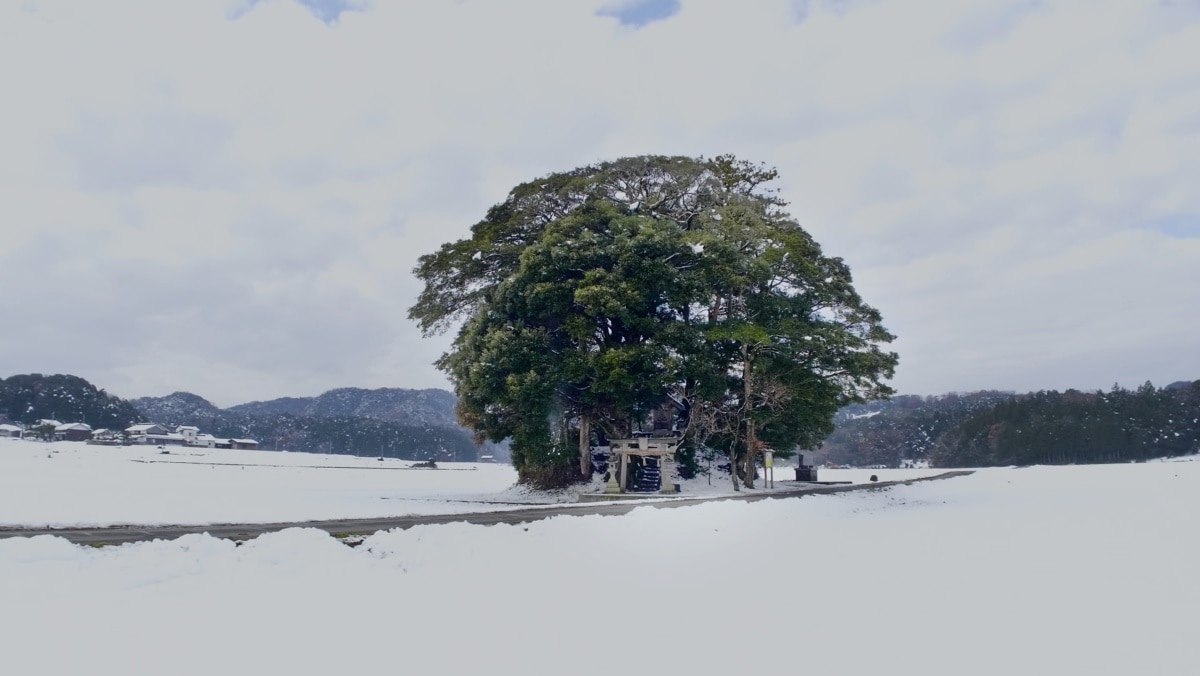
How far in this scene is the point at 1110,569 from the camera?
9.84 meters

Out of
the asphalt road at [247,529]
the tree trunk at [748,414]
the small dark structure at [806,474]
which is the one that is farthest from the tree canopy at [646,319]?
the asphalt road at [247,529]

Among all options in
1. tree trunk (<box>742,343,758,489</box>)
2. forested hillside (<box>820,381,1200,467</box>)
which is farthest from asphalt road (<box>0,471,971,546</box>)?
forested hillside (<box>820,381,1200,467</box>)

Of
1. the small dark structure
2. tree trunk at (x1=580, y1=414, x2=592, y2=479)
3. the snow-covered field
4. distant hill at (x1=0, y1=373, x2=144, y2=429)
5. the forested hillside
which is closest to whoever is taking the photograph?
the snow-covered field

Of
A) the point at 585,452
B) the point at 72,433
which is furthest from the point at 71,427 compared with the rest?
the point at 585,452

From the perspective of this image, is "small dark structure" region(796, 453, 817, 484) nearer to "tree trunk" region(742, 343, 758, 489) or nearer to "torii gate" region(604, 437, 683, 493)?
"tree trunk" region(742, 343, 758, 489)

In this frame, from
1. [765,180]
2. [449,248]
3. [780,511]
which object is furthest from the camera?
[765,180]

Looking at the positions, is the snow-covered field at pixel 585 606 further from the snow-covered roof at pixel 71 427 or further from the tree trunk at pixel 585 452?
the snow-covered roof at pixel 71 427

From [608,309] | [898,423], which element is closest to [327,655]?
[608,309]

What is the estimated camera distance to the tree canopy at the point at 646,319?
82.1ft

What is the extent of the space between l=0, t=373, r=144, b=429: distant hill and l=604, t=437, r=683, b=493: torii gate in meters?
113

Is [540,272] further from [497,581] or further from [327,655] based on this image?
[327,655]

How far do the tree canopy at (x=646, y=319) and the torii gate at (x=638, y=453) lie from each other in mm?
1221

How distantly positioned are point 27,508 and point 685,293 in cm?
1971

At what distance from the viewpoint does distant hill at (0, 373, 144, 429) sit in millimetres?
106688
